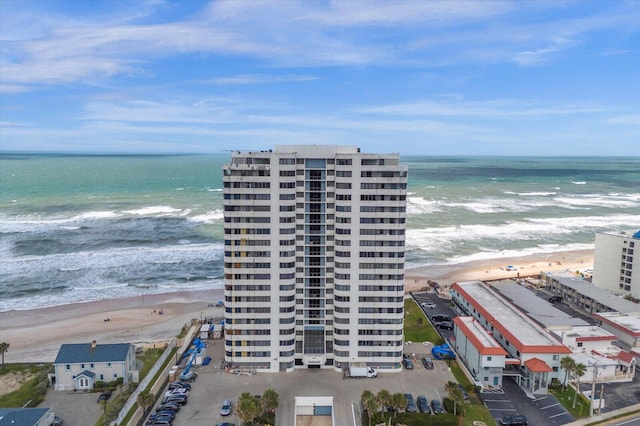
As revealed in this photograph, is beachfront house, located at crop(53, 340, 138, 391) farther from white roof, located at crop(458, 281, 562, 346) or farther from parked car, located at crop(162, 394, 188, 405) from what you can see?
white roof, located at crop(458, 281, 562, 346)

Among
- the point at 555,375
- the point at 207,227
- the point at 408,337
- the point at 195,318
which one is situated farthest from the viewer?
the point at 207,227

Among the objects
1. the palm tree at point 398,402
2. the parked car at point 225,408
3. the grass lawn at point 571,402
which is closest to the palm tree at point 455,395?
the palm tree at point 398,402

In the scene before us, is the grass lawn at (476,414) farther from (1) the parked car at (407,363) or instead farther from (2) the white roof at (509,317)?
(2) the white roof at (509,317)

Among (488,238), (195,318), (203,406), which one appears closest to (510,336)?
(203,406)

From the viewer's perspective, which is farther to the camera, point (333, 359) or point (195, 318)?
point (195, 318)

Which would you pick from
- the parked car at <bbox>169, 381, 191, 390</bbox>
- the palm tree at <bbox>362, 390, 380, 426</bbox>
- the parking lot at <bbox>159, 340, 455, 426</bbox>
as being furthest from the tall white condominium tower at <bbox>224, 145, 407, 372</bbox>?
the palm tree at <bbox>362, 390, 380, 426</bbox>

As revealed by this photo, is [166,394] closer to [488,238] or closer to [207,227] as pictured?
[207,227]
